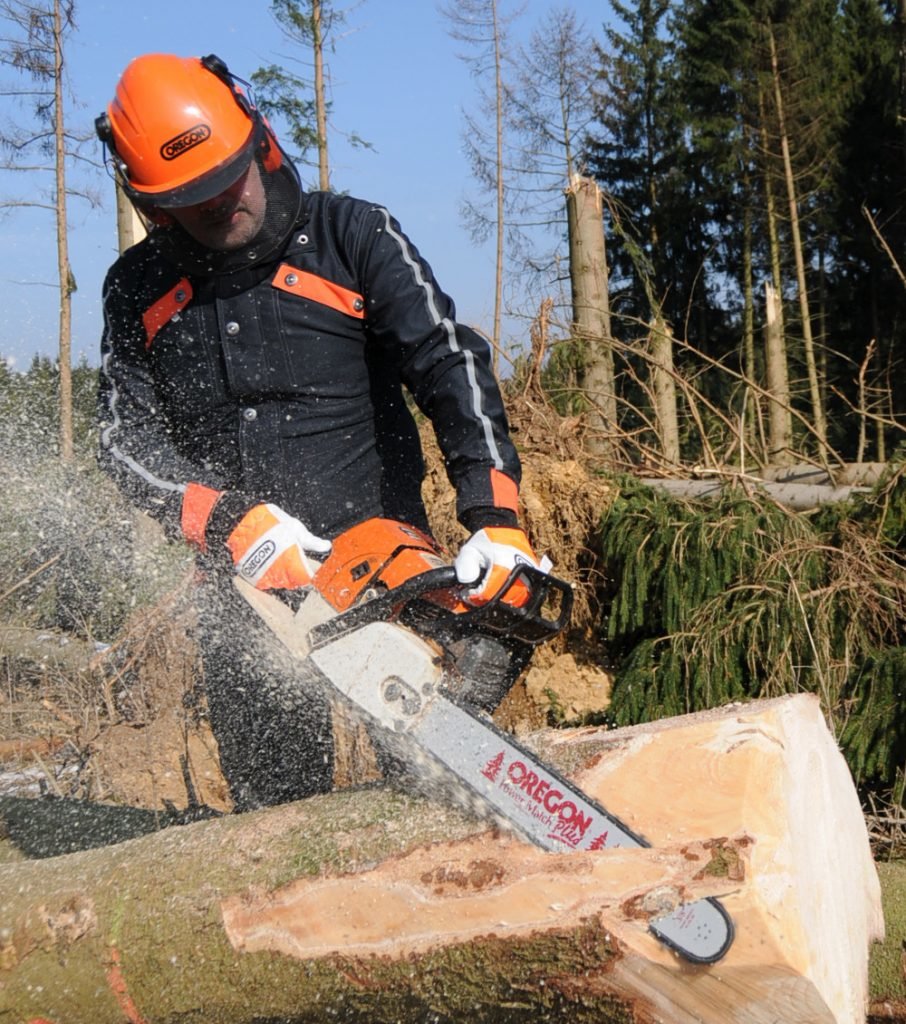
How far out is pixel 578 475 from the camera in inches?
204

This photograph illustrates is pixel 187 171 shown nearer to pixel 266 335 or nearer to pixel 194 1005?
pixel 266 335

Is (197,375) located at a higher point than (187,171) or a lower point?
→ lower

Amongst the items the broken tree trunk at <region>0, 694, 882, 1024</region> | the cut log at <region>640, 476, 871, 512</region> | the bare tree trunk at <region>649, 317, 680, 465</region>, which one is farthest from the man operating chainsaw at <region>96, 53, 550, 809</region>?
the bare tree trunk at <region>649, 317, 680, 465</region>

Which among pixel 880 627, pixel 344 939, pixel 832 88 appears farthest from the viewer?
pixel 832 88

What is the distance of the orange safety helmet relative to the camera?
7.43 ft

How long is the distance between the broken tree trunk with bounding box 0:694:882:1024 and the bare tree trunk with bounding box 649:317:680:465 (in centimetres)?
365

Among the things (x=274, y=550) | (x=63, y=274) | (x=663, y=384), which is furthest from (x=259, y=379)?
(x=63, y=274)

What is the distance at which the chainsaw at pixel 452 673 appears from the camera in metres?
1.73

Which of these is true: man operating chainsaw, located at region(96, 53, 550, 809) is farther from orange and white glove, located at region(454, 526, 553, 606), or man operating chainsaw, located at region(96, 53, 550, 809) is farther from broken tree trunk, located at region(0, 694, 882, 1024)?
broken tree trunk, located at region(0, 694, 882, 1024)

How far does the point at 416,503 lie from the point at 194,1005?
1299 millimetres

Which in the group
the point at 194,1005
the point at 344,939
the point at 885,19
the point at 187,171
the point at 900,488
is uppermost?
the point at 885,19

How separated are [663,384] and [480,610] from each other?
5123 mm

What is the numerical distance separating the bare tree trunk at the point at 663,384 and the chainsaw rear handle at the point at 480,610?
3577mm

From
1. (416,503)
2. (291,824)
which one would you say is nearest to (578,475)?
(416,503)
